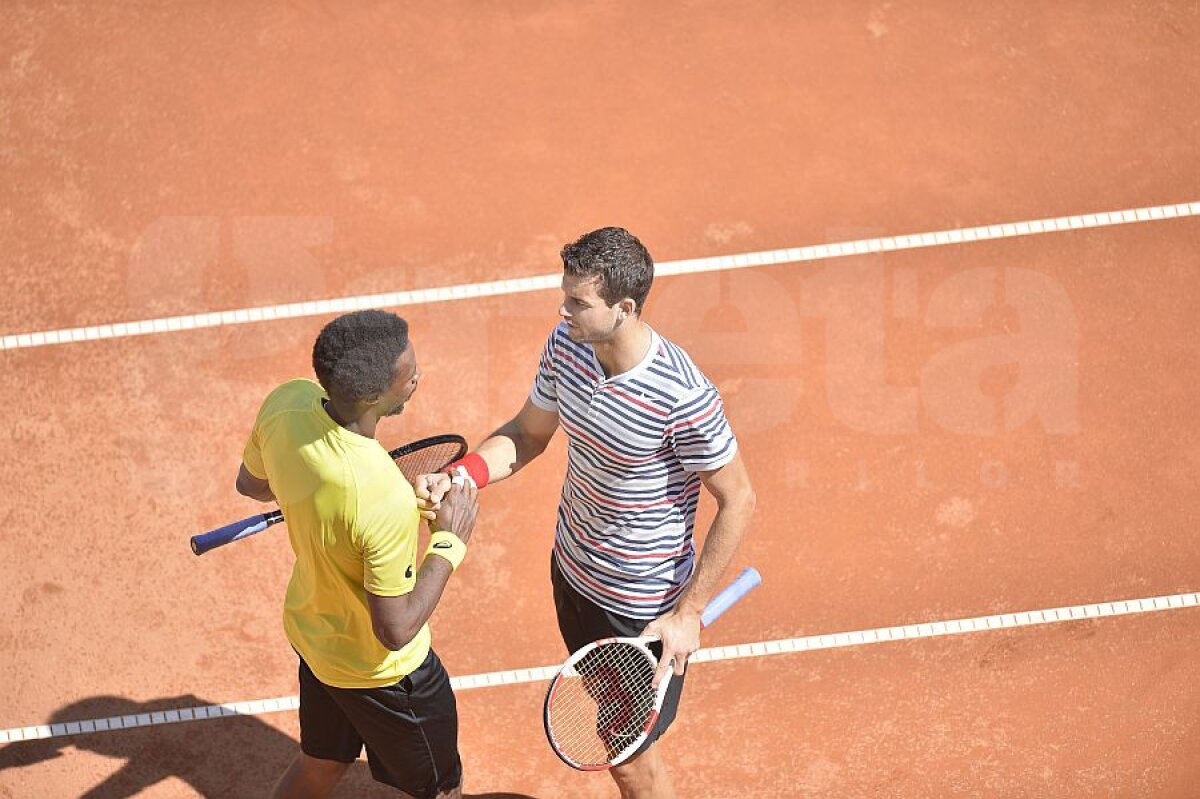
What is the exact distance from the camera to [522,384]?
696 centimetres

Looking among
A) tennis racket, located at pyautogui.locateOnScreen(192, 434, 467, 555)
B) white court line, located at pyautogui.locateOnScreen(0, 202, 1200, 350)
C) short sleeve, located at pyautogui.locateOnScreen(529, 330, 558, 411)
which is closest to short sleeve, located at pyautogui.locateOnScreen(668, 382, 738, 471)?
short sleeve, located at pyautogui.locateOnScreen(529, 330, 558, 411)

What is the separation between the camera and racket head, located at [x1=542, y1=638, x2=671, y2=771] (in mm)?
4516

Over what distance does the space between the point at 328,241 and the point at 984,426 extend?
396cm

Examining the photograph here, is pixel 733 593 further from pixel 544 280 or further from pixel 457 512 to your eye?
pixel 544 280

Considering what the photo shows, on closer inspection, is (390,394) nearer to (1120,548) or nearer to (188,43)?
(1120,548)

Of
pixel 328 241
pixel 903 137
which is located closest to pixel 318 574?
pixel 328 241

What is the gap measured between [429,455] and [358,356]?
130cm

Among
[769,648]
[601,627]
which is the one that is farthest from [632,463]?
[769,648]

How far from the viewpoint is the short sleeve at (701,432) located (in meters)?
4.22

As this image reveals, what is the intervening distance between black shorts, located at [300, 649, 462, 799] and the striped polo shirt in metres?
0.70

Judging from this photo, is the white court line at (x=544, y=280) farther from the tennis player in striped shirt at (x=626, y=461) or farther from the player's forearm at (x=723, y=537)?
the player's forearm at (x=723, y=537)

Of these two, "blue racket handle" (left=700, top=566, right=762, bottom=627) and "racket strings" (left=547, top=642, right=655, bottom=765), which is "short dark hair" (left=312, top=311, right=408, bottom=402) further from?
"blue racket handle" (left=700, top=566, right=762, bottom=627)

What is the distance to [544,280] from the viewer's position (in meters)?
7.32

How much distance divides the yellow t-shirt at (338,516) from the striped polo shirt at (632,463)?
0.75 meters
